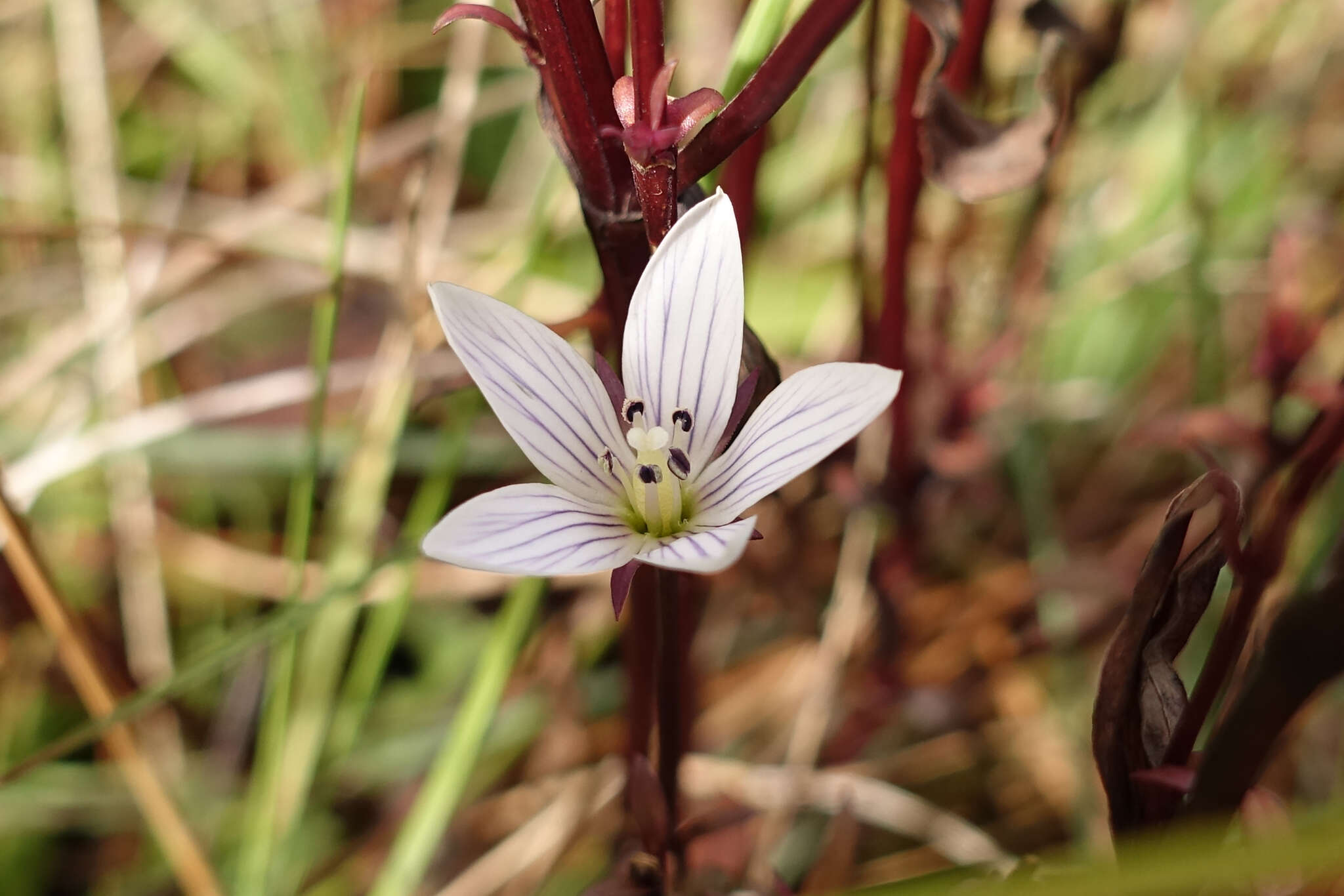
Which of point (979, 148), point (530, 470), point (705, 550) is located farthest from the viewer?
point (530, 470)

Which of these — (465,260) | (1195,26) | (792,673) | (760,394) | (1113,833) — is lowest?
(792,673)

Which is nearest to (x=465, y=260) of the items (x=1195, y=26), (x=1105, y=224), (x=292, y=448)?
(x=292, y=448)

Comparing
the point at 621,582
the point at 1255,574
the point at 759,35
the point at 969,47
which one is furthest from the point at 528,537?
the point at 969,47

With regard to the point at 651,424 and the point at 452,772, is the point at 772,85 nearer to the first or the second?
the point at 651,424

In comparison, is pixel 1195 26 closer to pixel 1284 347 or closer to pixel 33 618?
pixel 1284 347

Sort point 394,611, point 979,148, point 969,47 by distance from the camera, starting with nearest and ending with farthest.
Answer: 1. point 979,148
2. point 969,47
3. point 394,611

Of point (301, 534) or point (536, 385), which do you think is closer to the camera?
point (536, 385)
